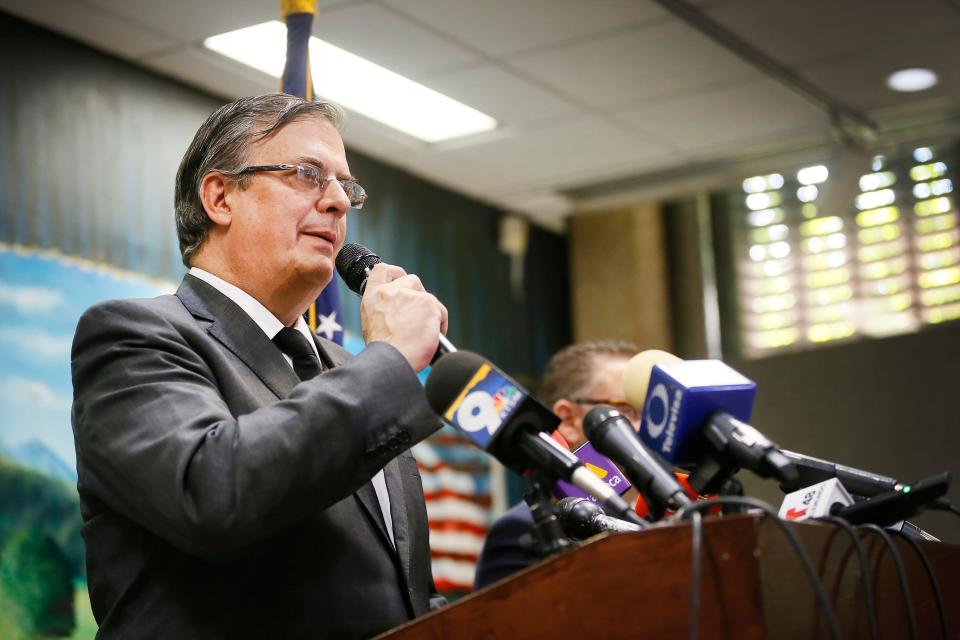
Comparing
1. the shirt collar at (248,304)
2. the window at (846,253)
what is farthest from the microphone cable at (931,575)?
the window at (846,253)

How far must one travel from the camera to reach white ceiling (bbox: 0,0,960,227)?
4.16m

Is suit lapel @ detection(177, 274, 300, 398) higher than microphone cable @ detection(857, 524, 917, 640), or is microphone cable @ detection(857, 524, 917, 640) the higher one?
suit lapel @ detection(177, 274, 300, 398)

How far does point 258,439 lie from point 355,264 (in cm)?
43

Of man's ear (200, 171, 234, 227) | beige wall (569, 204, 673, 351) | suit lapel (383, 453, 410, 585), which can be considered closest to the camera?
suit lapel (383, 453, 410, 585)

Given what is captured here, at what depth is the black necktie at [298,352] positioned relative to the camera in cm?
169

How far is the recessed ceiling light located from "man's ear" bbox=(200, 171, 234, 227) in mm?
3922

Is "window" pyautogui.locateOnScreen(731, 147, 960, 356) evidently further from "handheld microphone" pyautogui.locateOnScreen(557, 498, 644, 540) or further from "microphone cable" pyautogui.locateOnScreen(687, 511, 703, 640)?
"microphone cable" pyautogui.locateOnScreen(687, 511, 703, 640)

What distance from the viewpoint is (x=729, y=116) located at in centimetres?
536

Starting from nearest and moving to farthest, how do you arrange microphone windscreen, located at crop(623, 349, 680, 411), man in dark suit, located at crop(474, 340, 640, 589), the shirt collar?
microphone windscreen, located at crop(623, 349, 680, 411)
the shirt collar
man in dark suit, located at crop(474, 340, 640, 589)

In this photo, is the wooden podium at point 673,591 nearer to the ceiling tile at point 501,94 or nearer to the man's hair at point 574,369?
the man's hair at point 574,369

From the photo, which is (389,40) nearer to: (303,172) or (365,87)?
(365,87)

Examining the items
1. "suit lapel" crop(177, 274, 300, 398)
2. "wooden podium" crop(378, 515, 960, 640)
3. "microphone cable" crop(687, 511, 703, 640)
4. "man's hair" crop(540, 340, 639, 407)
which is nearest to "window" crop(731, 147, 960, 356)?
"man's hair" crop(540, 340, 639, 407)

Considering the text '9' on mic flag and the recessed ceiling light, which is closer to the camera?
the text '9' on mic flag

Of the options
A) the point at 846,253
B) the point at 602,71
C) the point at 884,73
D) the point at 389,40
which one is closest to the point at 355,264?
the point at 389,40
